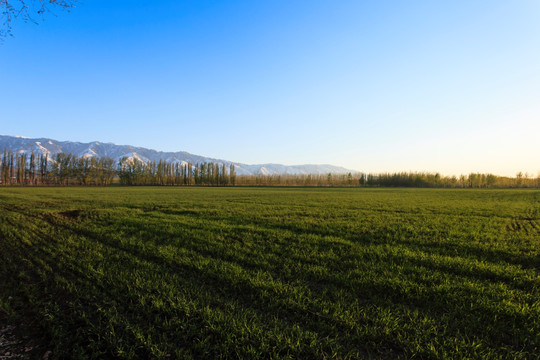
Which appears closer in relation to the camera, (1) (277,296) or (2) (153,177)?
(1) (277,296)

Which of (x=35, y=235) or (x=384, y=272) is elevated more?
(x=384, y=272)

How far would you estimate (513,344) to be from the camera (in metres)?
3.53

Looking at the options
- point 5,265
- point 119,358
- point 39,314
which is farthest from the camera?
point 5,265

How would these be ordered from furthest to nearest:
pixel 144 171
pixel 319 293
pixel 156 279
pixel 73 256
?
pixel 144 171, pixel 73 256, pixel 156 279, pixel 319 293

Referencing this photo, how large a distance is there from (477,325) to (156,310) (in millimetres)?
5479

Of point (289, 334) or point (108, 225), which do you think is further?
point (108, 225)

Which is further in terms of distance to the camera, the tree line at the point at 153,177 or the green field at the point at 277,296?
the tree line at the point at 153,177

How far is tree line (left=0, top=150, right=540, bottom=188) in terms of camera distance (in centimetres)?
10812

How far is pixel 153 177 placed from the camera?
12456 centimetres

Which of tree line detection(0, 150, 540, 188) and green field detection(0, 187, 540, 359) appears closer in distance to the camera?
green field detection(0, 187, 540, 359)

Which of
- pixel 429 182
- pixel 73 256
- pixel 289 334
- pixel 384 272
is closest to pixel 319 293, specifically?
pixel 289 334

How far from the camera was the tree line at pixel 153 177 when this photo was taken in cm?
10812

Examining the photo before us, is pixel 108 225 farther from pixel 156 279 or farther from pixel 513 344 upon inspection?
pixel 513 344

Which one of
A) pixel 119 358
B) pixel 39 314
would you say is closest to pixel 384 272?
pixel 119 358
